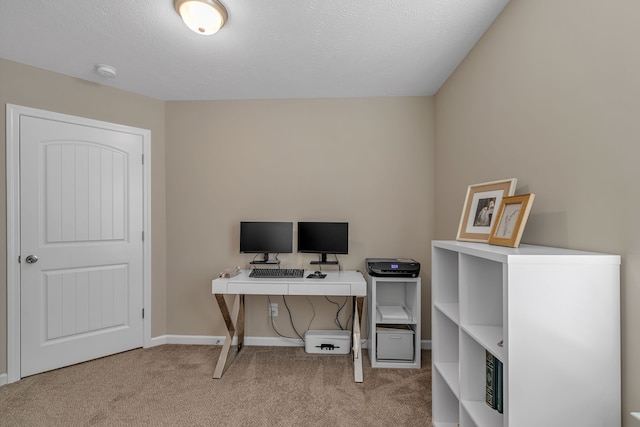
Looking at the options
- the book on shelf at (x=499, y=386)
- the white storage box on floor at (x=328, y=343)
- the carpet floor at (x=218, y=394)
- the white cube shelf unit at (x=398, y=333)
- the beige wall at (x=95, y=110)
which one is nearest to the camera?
the book on shelf at (x=499, y=386)

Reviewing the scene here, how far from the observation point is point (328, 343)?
8.61ft

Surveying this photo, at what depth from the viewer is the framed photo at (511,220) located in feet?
3.97

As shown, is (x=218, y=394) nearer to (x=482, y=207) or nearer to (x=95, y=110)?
(x=482, y=207)

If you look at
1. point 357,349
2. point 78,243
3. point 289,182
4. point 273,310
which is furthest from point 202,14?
point 357,349

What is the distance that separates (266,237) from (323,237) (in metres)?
0.54

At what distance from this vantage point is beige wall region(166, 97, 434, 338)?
2793 millimetres

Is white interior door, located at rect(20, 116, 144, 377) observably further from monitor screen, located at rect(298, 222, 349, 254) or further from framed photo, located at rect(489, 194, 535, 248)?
framed photo, located at rect(489, 194, 535, 248)

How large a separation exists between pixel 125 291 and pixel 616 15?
362 centimetres

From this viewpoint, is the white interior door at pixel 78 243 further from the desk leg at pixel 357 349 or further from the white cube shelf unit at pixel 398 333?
the white cube shelf unit at pixel 398 333

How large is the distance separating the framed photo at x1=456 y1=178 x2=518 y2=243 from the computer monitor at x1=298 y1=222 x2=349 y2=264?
1.15 m

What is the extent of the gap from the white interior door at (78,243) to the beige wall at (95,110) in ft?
0.35

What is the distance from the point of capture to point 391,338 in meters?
2.44

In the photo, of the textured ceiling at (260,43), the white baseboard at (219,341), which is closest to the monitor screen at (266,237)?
the white baseboard at (219,341)

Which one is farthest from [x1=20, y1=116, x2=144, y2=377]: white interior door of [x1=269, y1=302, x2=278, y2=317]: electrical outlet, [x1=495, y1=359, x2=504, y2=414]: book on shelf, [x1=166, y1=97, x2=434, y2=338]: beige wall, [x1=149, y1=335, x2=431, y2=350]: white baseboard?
[x1=495, y1=359, x2=504, y2=414]: book on shelf
